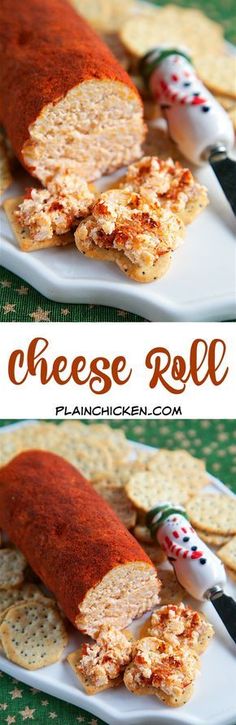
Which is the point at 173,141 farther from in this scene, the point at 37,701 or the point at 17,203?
the point at 37,701

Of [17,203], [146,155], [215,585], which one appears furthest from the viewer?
[146,155]

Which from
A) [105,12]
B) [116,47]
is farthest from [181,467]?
[105,12]

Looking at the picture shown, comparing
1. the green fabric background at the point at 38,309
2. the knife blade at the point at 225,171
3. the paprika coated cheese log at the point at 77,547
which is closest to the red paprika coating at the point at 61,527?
the paprika coated cheese log at the point at 77,547

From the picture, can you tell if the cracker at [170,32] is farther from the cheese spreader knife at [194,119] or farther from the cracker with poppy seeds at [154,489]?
the cracker with poppy seeds at [154,489]

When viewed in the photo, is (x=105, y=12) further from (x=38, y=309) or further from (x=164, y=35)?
(x=38, y=309)

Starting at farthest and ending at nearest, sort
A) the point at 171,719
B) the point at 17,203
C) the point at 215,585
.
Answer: the point at 17,203, the point at 215,585, the point at 171,719

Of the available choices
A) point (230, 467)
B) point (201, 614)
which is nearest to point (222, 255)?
point (230, 467)
